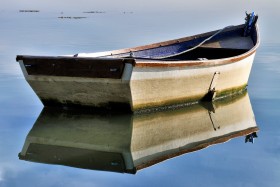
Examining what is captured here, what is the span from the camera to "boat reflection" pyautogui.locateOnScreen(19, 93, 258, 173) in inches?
319

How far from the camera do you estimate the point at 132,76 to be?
9.68m

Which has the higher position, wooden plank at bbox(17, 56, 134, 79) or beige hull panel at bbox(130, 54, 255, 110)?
wooden plank at bbox(17, 56, 134, 79)

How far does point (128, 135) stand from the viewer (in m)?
9.55

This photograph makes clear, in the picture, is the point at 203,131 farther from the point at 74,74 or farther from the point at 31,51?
the point at 31,51

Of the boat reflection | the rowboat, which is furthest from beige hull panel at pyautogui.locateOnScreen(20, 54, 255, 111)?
the boat reflection

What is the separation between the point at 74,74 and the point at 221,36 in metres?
7.27

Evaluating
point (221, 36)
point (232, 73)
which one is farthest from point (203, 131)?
point (221, 36)

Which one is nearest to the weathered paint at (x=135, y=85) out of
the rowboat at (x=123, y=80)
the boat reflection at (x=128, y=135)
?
the rowboat at (x=123, y=80)

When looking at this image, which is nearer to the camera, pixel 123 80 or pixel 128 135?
pixel 128 135

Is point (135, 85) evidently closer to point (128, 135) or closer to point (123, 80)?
point (123, 80)

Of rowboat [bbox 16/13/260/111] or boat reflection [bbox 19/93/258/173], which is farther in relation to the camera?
rowboat [bbox 16/13/260/111]

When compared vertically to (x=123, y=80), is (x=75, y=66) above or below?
above

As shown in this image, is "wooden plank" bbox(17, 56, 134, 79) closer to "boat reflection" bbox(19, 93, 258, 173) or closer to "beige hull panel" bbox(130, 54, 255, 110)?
"beige hull panel" bbox(130, 54, 255, 110)

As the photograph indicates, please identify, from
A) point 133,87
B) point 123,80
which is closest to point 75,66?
point 123,80
